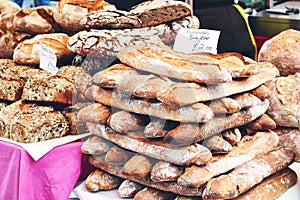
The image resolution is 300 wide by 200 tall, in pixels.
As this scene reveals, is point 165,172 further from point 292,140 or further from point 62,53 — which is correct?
point 62,53

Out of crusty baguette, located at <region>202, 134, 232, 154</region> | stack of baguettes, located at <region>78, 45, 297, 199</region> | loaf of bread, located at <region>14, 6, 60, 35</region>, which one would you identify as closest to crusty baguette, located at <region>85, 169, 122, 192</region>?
stack of baguettes, located at <region>78, 45, 297, 199</region>

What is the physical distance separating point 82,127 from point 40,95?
0.68 ft

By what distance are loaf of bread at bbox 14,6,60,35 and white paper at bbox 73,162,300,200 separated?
0.80m

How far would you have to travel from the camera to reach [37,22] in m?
2.07

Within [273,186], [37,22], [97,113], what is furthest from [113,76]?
[37,22]

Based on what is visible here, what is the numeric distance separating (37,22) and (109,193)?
0.94 m

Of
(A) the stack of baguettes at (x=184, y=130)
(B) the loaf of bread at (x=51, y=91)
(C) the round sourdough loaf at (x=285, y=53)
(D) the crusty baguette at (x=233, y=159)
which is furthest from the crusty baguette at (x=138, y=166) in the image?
(C) the round sourdough loaf at (x=285, y=53)

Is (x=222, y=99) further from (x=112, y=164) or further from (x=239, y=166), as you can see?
(x=112, y=164)

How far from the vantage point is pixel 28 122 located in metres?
1.62

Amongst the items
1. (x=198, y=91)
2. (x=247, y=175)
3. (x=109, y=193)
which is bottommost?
(x=109, y=193)

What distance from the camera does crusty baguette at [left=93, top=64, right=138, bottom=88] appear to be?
4.55ft

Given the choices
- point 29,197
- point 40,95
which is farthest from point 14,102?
point 29,197

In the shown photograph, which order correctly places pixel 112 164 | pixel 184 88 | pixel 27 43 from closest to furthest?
pixel 184 88
pixel 112 164
pixel 27 43

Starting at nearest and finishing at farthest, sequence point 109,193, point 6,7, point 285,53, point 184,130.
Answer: point 184,130 < point 109,193 < point 285,53 < point 6,7
